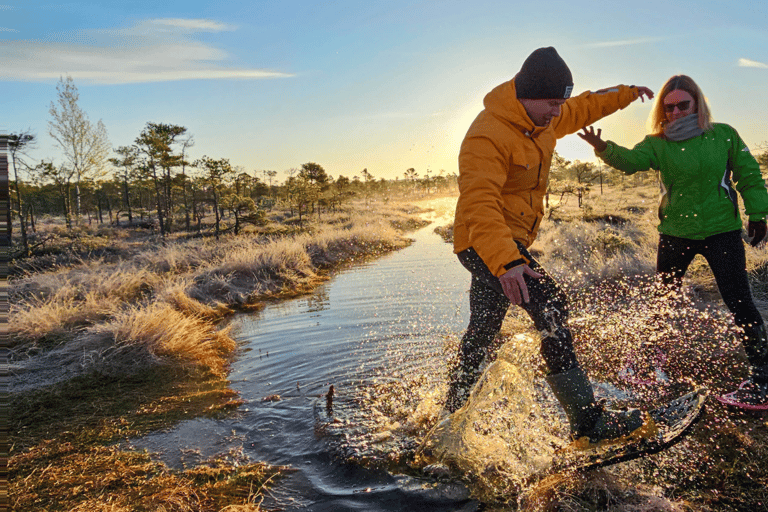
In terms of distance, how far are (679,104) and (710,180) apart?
596 mm

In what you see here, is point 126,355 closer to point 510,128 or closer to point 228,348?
point 228,348

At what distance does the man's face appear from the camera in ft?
8.12

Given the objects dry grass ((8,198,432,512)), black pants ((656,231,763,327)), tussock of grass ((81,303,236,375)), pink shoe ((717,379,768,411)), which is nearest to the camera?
dry grass ((8,198,432,512))

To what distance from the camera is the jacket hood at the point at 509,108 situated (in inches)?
97.9

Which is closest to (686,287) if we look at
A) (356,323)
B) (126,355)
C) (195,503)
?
(356,323)

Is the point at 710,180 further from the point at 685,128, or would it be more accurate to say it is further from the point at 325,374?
the point at 325,374

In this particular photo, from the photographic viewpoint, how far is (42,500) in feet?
8.22

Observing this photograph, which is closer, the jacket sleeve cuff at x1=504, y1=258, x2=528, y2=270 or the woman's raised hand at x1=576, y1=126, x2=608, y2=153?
the jacket sleeve cuff at x1=504, y1=258, x2=528, y2=270

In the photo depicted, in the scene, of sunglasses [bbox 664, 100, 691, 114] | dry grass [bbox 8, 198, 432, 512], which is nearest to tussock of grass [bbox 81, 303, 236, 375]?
dry grass [bbox 8, 198, 432, 512]

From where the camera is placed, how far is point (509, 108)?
2500 mm

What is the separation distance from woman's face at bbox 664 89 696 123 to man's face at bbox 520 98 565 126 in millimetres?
1320

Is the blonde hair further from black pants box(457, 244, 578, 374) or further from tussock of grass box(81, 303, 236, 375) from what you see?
tussock of grass box(81, 303, 236, 375)

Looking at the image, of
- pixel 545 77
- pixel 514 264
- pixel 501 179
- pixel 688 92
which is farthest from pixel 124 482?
pixel 688 92

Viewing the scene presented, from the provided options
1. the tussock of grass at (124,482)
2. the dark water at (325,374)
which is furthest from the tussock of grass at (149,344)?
the tussock of grass at (124,482)
